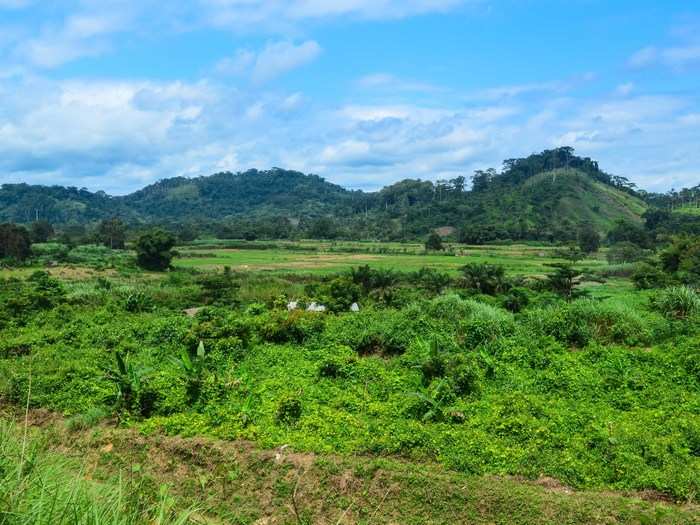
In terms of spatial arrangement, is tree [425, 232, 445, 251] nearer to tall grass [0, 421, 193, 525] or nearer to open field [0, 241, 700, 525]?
open field [0, 241, 700, 525]

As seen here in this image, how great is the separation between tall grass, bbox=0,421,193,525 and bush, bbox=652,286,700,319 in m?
12.8

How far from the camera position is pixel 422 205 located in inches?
3659

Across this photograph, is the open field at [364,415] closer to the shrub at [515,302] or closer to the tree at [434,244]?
the shrub at [515,302]

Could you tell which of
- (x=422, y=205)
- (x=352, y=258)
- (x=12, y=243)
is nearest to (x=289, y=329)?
(x=12, y=243)

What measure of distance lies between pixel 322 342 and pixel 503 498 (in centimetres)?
600

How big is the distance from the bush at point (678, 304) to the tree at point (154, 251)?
32871 millimetres

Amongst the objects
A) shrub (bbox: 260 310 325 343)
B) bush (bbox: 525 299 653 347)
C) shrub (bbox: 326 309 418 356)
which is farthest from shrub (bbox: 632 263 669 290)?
shrub (bbox: 260 310 325 343)

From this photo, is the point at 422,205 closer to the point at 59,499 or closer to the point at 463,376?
the point at 463,376

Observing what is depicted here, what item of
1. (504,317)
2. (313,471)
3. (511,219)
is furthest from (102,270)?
(511,219)

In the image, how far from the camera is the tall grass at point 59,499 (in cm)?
204

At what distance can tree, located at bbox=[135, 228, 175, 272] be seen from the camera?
38.8 metres

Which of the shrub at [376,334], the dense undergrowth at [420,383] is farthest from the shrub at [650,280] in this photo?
the shrub at [376,334]

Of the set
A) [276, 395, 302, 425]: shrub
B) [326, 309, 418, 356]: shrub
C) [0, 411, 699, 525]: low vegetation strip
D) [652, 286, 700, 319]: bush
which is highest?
[652, 286, 700, 319]: bush

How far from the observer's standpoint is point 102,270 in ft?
119
